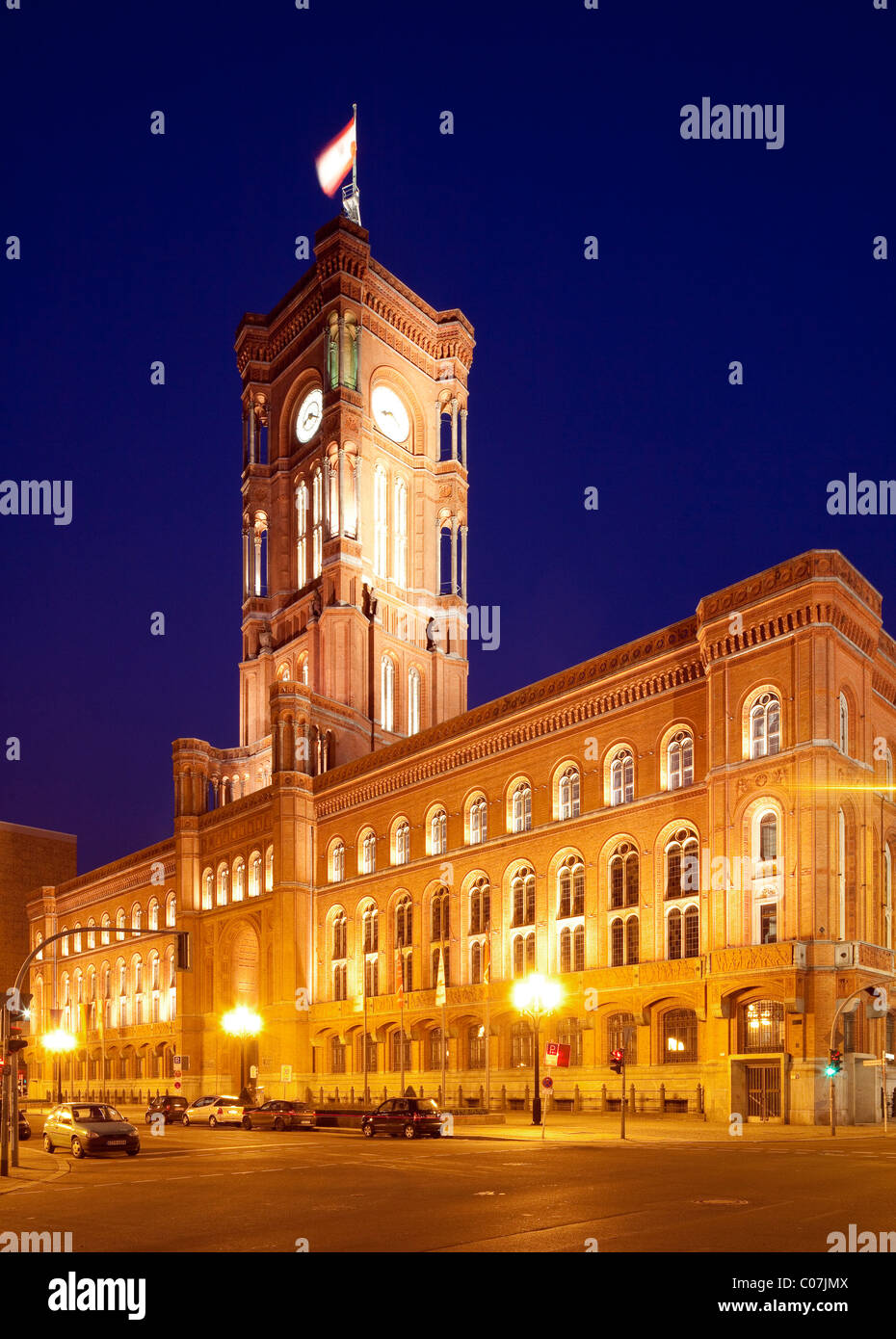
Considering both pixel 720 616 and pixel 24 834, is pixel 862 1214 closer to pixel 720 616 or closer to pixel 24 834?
pixel 720 616

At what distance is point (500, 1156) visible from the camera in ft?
101

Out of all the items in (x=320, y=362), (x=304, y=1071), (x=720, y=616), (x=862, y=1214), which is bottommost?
(x=304, y=1071)

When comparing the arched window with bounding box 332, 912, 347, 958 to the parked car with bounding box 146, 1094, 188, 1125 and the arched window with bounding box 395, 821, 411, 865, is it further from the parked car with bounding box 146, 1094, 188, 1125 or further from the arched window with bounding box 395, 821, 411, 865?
the parked car with bounding box 146, 1094, 188, 1125

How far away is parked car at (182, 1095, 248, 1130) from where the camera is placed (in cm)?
5428

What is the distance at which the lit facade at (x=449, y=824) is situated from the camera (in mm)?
45219

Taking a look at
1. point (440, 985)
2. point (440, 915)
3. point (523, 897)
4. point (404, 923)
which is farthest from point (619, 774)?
point (404, 923)

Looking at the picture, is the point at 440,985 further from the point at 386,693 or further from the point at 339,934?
the point at 386,693

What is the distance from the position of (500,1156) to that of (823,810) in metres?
18.9

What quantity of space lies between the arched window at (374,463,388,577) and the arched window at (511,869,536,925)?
36.8 meters

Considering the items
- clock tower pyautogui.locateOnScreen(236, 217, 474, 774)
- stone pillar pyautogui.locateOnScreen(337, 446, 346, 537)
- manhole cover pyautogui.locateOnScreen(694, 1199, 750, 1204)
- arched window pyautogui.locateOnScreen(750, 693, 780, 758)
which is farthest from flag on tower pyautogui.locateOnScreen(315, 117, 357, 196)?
manhole cover pyautogui.locateOnScreen(694, 1199, 750, 1204)

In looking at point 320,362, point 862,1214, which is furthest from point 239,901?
point 862,1214

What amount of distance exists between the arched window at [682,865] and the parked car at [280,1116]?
16685mm
